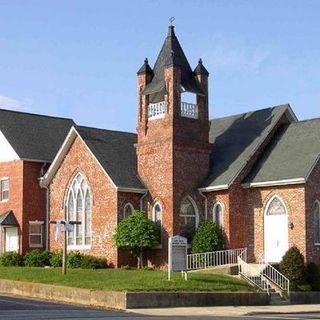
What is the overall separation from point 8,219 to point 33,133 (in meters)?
5.96

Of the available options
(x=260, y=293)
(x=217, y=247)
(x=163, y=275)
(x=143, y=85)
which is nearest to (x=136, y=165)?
(x=143, y=85)

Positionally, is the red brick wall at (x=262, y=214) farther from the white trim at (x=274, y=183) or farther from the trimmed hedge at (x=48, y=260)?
the trimmed hedge at (x=48, y=260)

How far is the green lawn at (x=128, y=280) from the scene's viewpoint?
3048 centimetres

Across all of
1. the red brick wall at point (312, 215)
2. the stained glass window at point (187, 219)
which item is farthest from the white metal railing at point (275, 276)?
the stained glass window at point (187, 219)

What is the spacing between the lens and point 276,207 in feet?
125

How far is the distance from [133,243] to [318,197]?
30.2 ft

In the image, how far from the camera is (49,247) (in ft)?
151

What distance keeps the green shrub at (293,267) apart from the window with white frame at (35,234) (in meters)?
17.0

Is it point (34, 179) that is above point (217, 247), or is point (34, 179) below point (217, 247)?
above

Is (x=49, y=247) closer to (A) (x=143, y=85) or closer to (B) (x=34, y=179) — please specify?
(B) (x=34, y=179)

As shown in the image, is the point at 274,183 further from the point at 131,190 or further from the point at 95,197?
the point at 95,197

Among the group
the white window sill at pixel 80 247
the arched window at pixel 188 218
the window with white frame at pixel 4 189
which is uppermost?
the window with white frame at pixel 4 189

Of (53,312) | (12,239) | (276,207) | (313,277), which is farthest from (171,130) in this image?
(53,312)

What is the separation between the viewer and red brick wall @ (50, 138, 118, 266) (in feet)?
133
